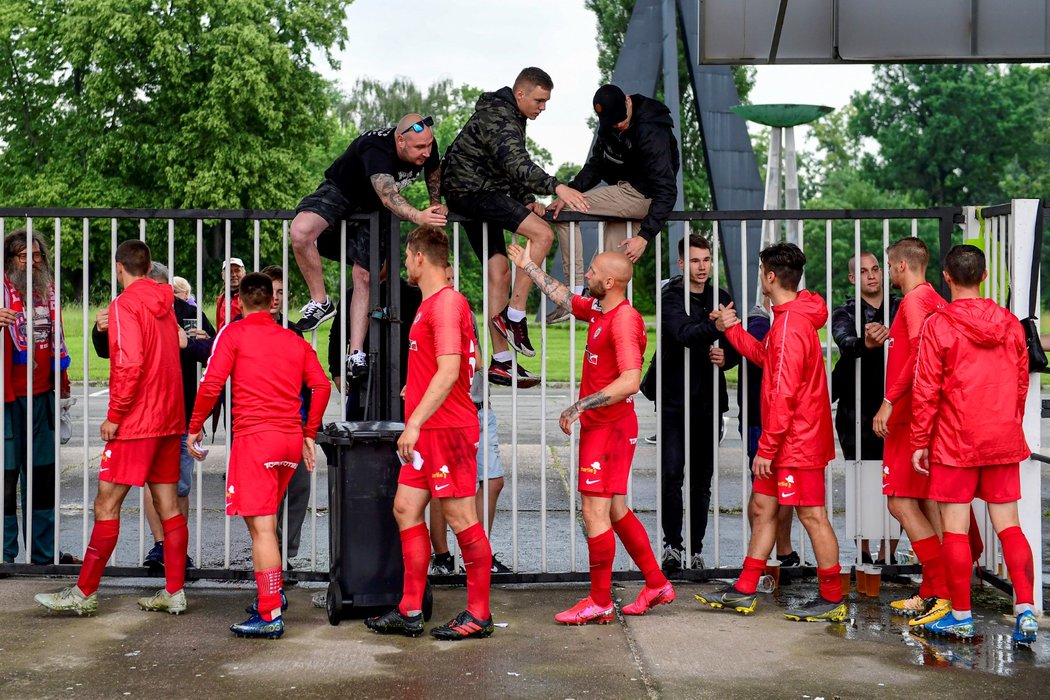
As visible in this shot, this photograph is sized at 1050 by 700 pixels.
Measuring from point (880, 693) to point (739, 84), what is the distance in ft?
175

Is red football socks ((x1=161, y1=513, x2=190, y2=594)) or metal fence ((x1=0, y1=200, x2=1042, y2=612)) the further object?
metal fence ((x1=0, y1=200, x2=1042, y2=612))

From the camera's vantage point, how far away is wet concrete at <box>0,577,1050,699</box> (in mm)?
5391

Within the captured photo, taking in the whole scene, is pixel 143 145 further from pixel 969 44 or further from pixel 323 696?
pixel 323 696

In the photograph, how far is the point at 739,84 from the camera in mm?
56469

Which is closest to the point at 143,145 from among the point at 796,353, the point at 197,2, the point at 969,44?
the point at 197,2

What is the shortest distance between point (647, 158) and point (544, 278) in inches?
37.9

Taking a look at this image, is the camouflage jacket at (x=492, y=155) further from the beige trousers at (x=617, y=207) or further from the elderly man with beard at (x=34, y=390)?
the elderly man with beard at (x=34, y=390)

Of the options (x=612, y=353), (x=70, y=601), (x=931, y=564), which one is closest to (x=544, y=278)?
(x=612, y=353)

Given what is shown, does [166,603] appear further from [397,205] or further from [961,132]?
[961,132]

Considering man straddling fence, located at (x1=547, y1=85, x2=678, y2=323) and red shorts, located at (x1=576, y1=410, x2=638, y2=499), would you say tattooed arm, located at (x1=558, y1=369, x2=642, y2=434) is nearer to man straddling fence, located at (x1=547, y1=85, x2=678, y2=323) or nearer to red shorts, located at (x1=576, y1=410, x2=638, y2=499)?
red shorts, located at (x1=576, y1=410, x2=638, y2=499)

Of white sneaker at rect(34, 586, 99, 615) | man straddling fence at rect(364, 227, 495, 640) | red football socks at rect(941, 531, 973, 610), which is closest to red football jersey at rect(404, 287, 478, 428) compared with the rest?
man straddling fence at rect(364, 227, 495, 640)

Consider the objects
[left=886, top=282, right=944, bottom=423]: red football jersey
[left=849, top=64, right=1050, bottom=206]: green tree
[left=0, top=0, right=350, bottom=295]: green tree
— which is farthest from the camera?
[left=849, top=64, right=1050, bottom=206]: green tree

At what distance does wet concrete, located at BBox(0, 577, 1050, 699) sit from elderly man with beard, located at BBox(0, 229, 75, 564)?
73 centimetres

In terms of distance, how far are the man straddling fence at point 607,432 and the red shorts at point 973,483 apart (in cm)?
140
